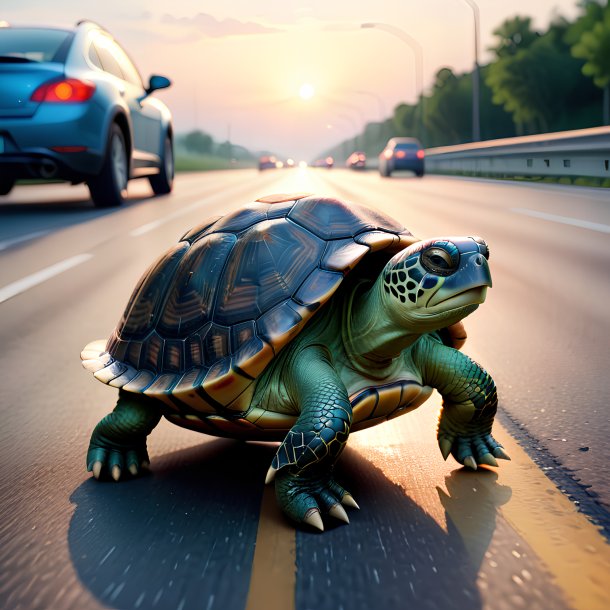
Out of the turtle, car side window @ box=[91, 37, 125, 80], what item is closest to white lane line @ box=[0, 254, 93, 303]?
the turtle

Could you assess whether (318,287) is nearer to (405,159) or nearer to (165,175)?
(165,175)

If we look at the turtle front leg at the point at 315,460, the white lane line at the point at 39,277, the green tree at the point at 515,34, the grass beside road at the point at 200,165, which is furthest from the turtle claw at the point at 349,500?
the green tree at the point at 515,34

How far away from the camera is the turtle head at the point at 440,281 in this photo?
8.70ft

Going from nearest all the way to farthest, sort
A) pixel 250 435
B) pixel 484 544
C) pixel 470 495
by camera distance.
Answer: pixel 484 544 < pixel 470 495 < pixel 250 435

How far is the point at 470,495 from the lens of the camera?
2906 millimetres

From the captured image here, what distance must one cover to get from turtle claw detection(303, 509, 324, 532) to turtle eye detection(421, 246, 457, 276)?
0.79 meters

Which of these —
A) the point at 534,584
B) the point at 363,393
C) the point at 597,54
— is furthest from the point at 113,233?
the point at 597,54

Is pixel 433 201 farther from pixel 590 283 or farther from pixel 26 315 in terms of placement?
pixel 26 315

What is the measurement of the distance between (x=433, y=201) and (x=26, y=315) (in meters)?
12.0

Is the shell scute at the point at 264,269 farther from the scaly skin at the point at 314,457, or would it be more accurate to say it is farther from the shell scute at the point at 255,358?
the scaly skin at the point at 314,457

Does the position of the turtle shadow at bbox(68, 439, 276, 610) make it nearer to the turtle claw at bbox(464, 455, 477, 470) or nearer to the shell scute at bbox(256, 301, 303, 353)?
the shell scute at bbox(256, 301, 303, 353)

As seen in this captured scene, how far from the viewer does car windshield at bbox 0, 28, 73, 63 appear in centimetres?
1259

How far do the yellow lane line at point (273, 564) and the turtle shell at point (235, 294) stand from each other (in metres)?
0.47

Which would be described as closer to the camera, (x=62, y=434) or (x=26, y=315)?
(x=62, y=434)
